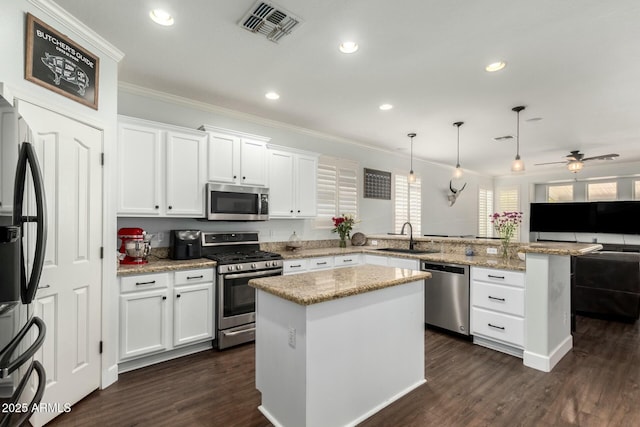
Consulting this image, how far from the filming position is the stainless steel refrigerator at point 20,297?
3.20 ft

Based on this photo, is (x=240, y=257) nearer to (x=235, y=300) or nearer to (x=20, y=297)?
(x=235, y=300)

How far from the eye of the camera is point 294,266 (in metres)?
3.87

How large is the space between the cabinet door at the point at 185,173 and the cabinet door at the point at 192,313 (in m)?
0.81

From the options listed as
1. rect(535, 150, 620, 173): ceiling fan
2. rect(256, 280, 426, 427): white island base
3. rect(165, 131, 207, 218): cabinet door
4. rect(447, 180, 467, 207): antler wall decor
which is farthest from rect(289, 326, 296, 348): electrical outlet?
rect(447, 180, 467, 207): antler wall decor

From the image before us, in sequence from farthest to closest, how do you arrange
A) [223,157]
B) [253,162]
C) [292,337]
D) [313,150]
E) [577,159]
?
[577,159] < [313,150] < [253,162] < [223,157] < [292,337]

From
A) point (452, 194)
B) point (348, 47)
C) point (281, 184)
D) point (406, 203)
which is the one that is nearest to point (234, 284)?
point (281, 184)

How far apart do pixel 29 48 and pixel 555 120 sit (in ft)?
18.3

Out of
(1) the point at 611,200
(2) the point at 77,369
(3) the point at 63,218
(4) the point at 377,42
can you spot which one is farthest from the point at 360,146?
(1) the point at 611,200

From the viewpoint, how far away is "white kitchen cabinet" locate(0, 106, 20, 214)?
1.03m

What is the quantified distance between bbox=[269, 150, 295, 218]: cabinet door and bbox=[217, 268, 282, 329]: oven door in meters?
1.03

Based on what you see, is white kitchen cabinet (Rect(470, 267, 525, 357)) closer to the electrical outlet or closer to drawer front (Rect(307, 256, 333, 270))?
drawer front (Rect(307, 256, 333, 270))

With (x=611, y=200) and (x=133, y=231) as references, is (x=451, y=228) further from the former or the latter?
(x=133, y=231)

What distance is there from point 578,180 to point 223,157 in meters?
8.94

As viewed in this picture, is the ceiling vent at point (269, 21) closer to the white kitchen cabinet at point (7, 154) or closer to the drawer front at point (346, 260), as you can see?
the white kitchen cabinet at point (7, 154)
